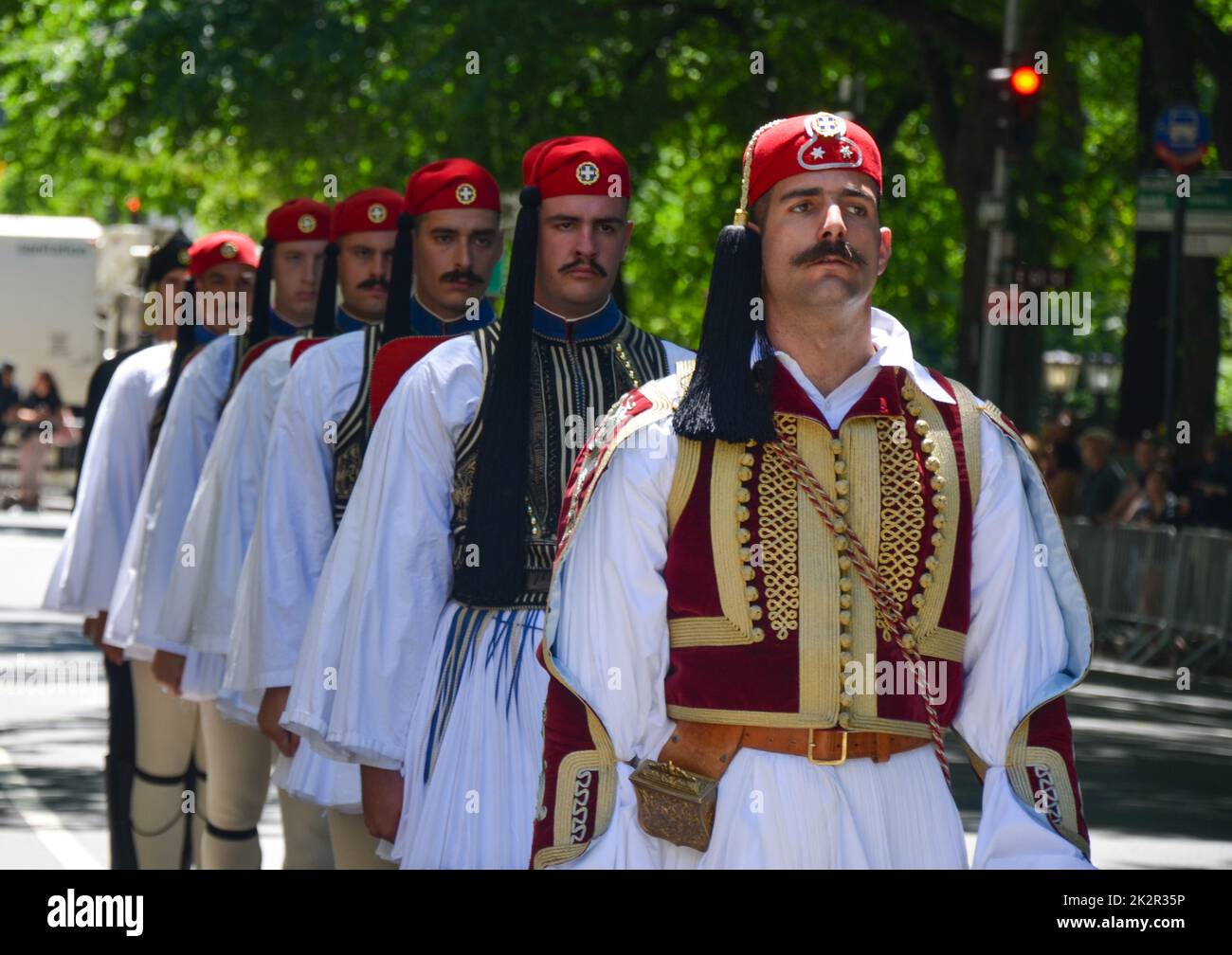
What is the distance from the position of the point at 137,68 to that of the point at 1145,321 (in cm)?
987

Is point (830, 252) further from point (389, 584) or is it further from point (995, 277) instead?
point (995, 277)

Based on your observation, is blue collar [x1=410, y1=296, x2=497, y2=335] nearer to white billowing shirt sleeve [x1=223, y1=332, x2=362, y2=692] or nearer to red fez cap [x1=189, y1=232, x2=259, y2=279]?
white billowing shirt sleeve [x1=223, y1=332, x2=362, y2=692]

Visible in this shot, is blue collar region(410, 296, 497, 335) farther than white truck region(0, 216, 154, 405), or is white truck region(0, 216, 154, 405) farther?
white truck region(0, 216, 154, 405)

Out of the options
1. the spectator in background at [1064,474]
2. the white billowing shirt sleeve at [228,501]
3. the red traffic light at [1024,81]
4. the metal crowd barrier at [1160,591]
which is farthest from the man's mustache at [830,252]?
the spectator in background at [1064,474]

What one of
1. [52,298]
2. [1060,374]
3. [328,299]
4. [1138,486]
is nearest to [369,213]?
[328,299]

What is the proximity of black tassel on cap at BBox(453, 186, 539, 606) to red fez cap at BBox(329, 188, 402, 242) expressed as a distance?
2.08 m

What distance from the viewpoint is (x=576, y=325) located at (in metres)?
5.75

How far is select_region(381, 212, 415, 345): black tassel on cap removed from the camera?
6719mm

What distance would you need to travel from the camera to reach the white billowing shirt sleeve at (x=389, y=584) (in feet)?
17.6

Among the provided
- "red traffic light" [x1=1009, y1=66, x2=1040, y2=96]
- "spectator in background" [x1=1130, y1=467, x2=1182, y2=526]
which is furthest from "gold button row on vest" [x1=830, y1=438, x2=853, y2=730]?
"spectator in background" [x1=1130, y1=467, x2=1182, y2=526]

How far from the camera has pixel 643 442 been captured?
14.0ft

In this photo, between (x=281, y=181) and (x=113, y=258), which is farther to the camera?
(x=113, y=258)
